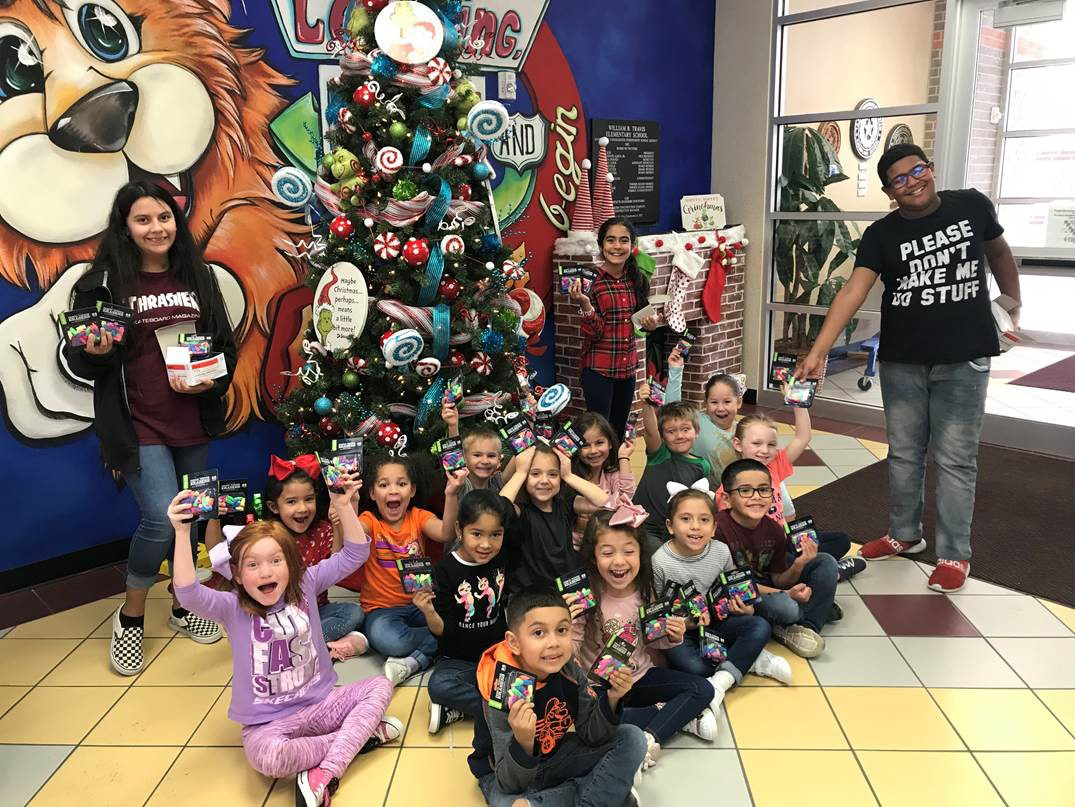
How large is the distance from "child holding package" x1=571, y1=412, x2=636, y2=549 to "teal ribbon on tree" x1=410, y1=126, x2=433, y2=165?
1369 mm

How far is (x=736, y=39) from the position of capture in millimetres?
6273

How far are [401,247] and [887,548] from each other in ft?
8.50

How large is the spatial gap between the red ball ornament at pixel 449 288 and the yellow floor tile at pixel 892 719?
7.43 ft

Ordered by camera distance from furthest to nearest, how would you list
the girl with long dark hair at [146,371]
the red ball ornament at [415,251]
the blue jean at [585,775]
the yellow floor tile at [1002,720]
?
the red ball ornament at [415,251], the girl with long dark hair at [146,371], the yellow floor tile at [1002,720], the blue jean at [585,775]

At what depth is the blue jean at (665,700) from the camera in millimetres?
2561

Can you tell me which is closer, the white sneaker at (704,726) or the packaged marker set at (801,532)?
the white sneaker at (704,726)

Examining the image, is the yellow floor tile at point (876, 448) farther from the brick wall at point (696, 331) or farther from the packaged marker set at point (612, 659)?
the packaged marker set at point (612, 659)

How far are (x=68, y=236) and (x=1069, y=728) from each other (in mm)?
4279

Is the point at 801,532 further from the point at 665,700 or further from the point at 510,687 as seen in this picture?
the point at 510,687

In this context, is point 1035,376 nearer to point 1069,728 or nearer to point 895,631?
point 895,631

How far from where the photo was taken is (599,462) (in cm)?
338

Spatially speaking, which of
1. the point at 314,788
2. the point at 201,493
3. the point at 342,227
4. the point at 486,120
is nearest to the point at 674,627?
the point at 314,788

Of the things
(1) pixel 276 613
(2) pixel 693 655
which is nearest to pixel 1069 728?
(2) pixel 693 655

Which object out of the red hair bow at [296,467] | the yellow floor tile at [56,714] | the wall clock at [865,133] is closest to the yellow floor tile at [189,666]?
the yellow floor tile at [56,714]
